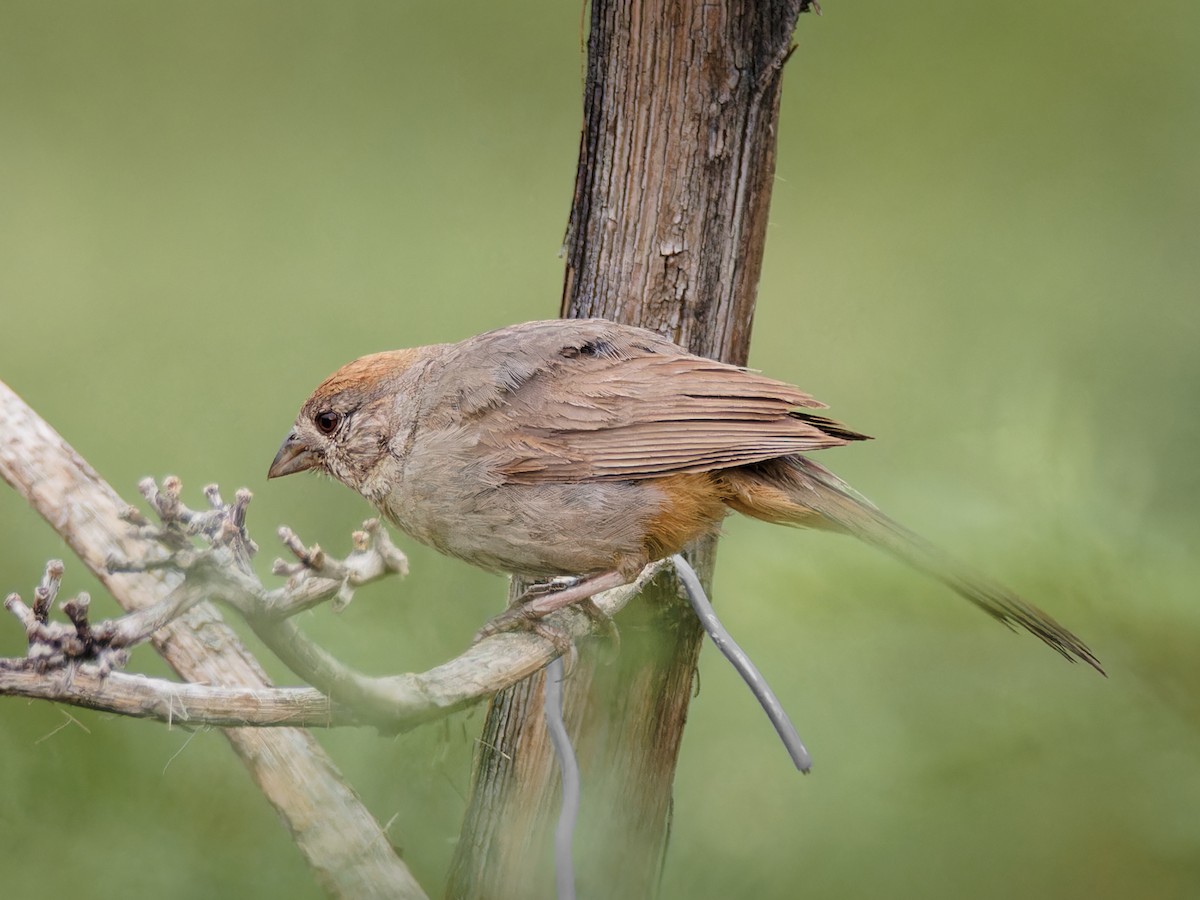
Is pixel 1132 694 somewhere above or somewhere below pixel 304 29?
below

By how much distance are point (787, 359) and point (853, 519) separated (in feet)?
5.58

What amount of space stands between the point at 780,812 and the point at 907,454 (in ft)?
4.68

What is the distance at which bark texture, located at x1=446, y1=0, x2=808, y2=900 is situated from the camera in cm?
219

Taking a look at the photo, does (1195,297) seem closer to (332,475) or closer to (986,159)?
(986,159)

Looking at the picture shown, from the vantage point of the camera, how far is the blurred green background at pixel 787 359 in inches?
72.2

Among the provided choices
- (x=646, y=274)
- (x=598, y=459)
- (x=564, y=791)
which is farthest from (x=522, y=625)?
(x=646, y=274)

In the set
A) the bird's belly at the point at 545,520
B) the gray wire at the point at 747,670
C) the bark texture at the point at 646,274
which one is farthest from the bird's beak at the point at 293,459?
the gray wire at the point at 747,670

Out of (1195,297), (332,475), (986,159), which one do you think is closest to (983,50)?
(986,159)

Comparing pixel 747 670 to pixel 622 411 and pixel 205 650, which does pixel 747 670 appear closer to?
pixel 622 411

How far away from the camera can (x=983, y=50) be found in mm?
3658

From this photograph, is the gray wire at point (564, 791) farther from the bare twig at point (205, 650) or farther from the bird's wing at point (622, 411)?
the bird's wing at point (622, 411)

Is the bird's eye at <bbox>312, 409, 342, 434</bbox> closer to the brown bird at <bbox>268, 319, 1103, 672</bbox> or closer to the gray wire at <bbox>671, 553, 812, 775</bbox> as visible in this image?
the brown bird at <bbox>268, 319, 1103, 672</bbox>

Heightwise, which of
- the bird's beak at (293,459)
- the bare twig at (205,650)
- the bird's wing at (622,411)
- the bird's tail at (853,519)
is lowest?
the bare twig at (205,650)

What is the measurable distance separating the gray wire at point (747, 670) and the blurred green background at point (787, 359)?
147mm
